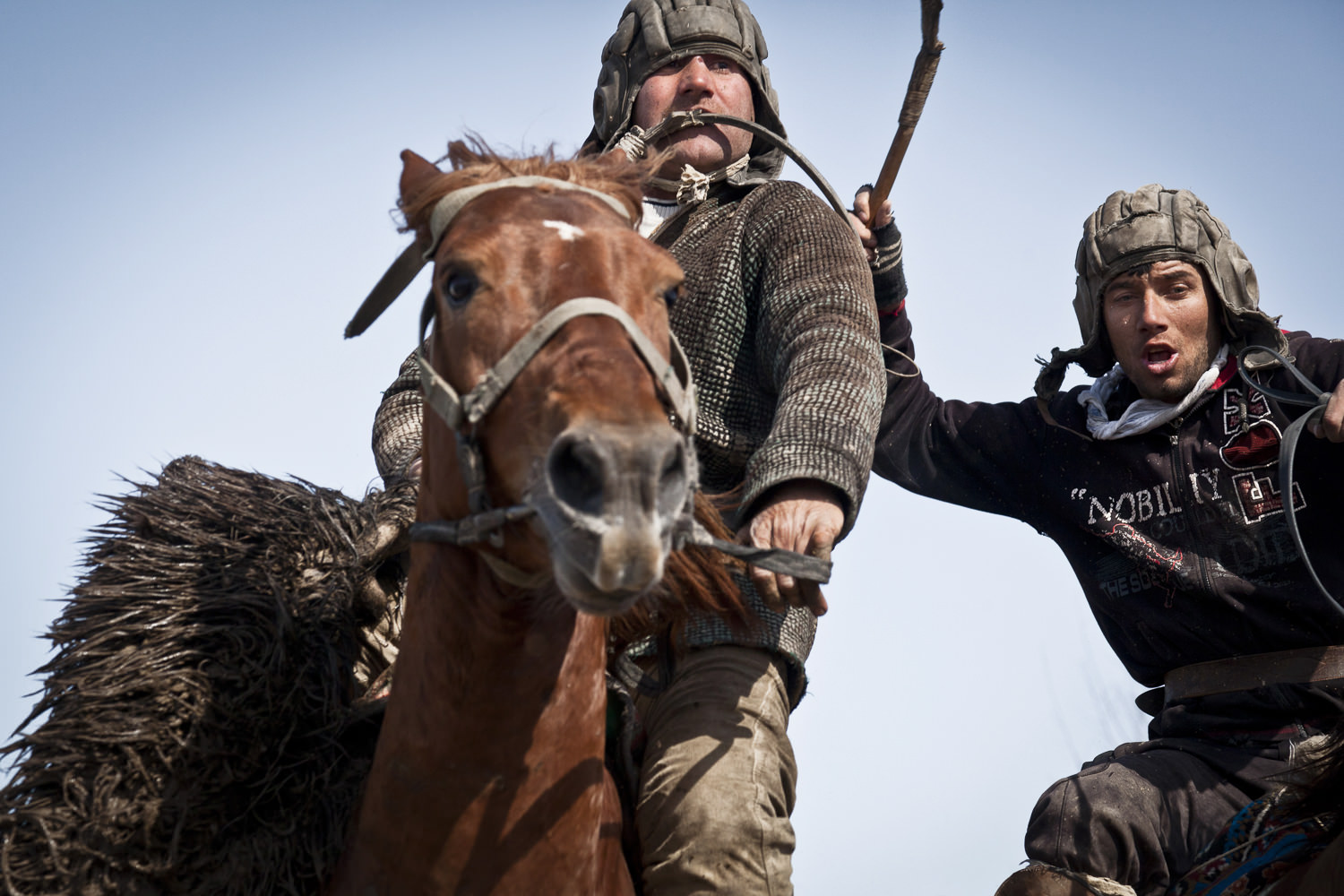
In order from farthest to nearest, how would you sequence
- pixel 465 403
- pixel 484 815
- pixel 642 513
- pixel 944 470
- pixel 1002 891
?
pixel 944 470
pixel 1002 891
pixel 484 815
pixel 465 403
pixel 642 513

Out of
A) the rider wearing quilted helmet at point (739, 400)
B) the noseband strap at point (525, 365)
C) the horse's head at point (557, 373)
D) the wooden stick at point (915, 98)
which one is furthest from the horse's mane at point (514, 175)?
the wooden stick at point (915, 98)

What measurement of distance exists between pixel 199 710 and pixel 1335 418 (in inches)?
134

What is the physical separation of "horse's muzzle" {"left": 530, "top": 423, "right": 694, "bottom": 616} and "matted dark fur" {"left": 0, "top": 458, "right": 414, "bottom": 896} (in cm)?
114

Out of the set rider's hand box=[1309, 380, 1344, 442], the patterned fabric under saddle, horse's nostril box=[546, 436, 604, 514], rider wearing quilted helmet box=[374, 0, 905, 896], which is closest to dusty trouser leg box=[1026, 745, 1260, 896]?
the patterned fabric under saddle

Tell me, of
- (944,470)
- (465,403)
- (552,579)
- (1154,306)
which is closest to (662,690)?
(552,579)

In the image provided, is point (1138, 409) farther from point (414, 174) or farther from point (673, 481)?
point (673, 481)

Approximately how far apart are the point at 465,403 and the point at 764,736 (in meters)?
1.41

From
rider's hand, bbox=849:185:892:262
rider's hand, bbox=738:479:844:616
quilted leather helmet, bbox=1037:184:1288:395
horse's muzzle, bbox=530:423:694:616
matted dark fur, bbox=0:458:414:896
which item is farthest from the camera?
rider's hand, bbox=849:185:892:262

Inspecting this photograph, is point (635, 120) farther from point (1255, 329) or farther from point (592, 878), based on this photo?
point (592, 878)

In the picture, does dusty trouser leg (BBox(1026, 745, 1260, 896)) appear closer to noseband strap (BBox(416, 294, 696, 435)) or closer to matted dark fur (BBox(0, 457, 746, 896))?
matted dark fur (BBox(0, 457, 746, 896))

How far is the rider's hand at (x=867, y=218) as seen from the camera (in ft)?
16.6

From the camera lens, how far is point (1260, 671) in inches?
167

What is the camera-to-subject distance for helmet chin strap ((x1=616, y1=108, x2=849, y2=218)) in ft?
14.0

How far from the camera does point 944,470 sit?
5223 millimetres
